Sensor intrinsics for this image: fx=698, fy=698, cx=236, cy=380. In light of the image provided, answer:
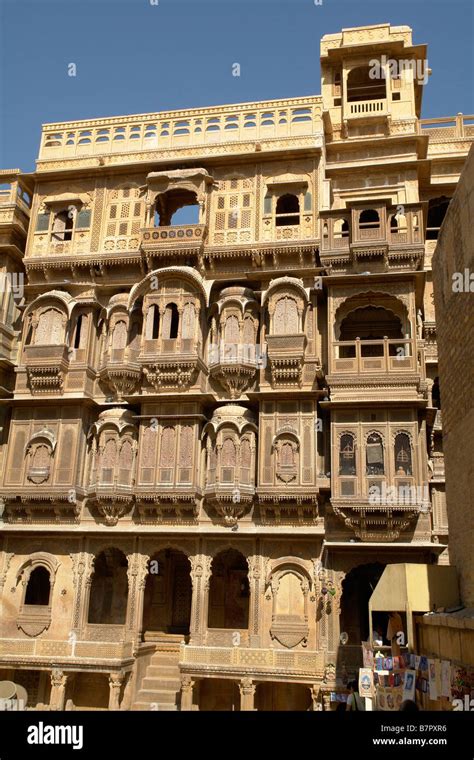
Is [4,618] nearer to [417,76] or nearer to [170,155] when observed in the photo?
[170,155]

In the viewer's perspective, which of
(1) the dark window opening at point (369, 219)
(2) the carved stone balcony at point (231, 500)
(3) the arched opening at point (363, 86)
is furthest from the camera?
(3) the arched opening at point (363, 86)

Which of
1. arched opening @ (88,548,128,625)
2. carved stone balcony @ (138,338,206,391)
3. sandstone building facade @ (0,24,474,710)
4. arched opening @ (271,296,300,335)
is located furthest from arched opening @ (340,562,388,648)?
carved stone balcony @ (138,338,206,391)

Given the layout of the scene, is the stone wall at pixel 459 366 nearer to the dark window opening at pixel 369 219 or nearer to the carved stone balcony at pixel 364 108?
the dark window opening at pixel 369 219

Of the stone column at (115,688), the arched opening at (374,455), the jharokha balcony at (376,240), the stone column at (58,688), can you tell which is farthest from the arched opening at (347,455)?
the stone column at (58,688)

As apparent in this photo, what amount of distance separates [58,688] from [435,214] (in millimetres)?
23155

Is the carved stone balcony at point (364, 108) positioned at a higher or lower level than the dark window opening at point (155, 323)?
higher

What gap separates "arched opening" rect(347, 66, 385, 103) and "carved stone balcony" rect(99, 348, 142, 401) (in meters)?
15.3

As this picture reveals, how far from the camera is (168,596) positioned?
83.0 ft

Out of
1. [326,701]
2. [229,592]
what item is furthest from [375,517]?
[229,592]

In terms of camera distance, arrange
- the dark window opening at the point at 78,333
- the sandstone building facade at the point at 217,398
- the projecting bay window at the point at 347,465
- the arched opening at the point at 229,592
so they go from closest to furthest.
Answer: the sandstone building facade at the point at 217,398
the projecting bay window at the point at 347,465
the arched opening at the point at 229,592
the dark window opening at the point at 78,333

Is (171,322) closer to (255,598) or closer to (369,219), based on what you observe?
(369,219)

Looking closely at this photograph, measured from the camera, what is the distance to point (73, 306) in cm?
2550

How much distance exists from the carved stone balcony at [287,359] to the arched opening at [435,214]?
31.0ft

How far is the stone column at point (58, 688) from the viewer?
69.1 ft
